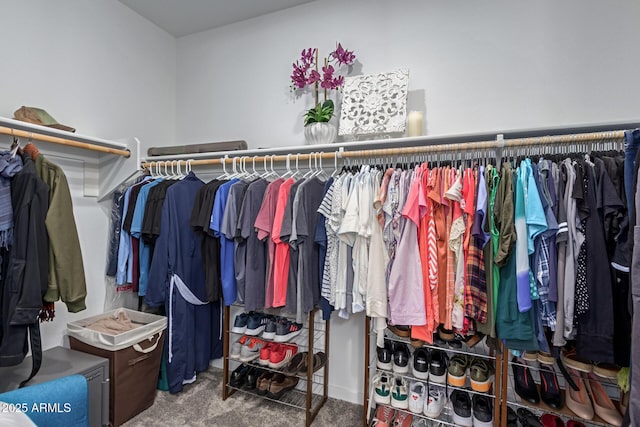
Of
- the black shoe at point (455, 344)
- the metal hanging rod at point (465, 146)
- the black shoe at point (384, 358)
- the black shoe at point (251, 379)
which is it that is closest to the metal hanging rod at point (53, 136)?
the metal hanging rod at point (465, 146)

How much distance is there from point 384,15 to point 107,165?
211 cm

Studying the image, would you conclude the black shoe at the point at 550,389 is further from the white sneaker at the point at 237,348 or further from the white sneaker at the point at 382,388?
the white sneaker at the point at 237,348

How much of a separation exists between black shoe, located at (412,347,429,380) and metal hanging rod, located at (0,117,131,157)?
7.08 feet

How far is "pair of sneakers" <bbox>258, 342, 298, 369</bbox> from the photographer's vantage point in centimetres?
191

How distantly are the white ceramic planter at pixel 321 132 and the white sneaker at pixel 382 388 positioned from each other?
1420 mm

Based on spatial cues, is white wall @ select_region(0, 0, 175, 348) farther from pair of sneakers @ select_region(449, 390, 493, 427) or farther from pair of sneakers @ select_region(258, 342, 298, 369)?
pair of sneakers @ select_region(449, 390, 493, 427)

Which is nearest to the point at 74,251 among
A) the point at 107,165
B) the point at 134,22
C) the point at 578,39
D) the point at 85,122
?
Answer: the point at 107,165

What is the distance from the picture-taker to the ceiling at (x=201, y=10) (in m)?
2.27

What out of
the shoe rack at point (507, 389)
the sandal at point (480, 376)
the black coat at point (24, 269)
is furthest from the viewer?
the sandal at point (480, 376)

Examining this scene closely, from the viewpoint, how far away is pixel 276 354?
6.27ft

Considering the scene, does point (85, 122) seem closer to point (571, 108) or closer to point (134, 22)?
point (134, 22)

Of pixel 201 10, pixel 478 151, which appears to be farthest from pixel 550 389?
pixel 201 10

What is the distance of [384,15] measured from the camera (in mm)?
2051

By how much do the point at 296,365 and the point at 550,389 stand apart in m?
1.32
